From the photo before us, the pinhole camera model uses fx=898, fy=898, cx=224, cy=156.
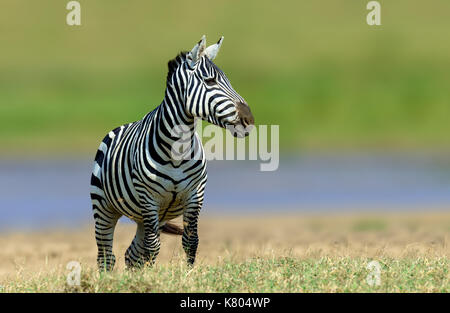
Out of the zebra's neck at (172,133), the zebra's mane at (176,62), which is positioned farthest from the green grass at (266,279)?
the zebra's mane at (176,62)

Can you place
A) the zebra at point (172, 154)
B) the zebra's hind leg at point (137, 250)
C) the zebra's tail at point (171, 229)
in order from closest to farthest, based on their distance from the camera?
the zebra at point (172, 154), the zebra's hind leg at point (137, 250), the zebra's tail at point (171, 229)

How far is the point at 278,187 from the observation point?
14727 millimetres

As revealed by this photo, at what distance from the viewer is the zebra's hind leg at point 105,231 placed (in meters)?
7.62

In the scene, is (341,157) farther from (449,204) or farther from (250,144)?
(449,204)

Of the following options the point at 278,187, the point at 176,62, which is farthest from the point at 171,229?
the point at 278,187

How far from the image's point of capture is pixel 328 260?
6.67 metres

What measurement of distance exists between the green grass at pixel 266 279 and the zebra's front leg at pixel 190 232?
0.34 metres

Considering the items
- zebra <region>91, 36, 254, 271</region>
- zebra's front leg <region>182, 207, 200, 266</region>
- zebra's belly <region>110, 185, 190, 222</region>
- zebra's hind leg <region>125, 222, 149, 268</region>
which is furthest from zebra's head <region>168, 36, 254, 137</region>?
zebra's hind leg <region>125, 222, 149, 268</region>

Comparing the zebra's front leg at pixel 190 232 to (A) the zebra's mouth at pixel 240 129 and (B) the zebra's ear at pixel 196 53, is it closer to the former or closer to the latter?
(A) the zebra's mouth at pixel 240 129

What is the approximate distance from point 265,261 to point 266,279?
767 mm

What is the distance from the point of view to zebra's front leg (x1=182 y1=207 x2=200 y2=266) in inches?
273

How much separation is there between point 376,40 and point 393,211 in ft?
48.7

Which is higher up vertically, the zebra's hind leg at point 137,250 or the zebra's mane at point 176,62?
the zebra's mane at point 176,62

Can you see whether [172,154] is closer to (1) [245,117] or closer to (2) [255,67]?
(1) [245,117]
